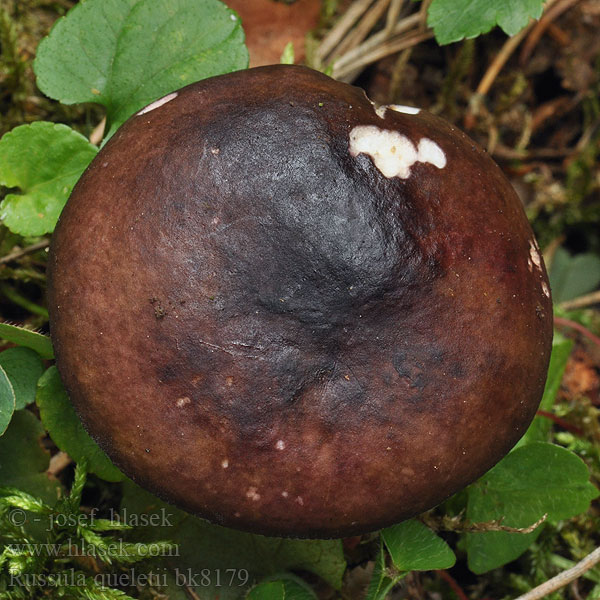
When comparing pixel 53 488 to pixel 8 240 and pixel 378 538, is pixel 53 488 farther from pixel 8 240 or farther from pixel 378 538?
pixel 378 538

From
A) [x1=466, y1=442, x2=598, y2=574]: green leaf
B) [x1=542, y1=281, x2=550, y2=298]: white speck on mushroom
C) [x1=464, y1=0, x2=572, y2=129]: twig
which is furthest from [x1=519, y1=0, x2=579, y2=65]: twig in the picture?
[x1=466, y1=442, x2=598, y2=574]: green leaf

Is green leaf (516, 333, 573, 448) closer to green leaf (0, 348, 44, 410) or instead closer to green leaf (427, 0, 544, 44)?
green leaf (427, 0, 544, 44)

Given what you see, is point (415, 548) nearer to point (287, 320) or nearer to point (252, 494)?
point (252, 494)

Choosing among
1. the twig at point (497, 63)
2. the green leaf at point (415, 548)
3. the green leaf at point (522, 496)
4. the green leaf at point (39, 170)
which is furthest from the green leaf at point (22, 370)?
the twig at point (497, 63)

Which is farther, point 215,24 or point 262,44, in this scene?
point 262,44

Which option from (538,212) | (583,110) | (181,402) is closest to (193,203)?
(181,402)

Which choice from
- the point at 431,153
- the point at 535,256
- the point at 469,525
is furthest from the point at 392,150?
the point at 469,525
